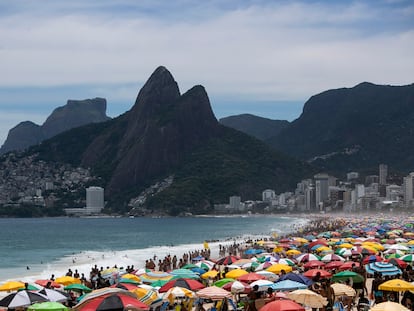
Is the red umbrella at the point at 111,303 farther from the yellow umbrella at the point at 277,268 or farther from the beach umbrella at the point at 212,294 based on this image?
the yellow umbrella at the point at 277,268

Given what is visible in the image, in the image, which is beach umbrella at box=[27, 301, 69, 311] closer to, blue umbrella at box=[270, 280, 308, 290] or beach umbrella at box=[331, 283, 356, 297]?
blue umbrella at box=[270, 280, 308, 290]

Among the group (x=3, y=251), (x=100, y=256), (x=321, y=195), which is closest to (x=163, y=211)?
(x=321, y=195)

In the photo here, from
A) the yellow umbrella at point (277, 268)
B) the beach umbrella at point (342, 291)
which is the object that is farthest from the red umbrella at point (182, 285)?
the yellow umbrella at point (277, 268)

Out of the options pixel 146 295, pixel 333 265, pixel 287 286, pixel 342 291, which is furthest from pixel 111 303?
pixel 333 265

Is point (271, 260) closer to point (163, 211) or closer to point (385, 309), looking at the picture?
point (385, 309)

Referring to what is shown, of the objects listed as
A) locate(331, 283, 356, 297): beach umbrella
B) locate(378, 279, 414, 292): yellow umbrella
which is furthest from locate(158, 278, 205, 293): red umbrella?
locate(378, 279, 414, 292): yellow umbrella

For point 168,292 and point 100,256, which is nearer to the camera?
point 168,292
